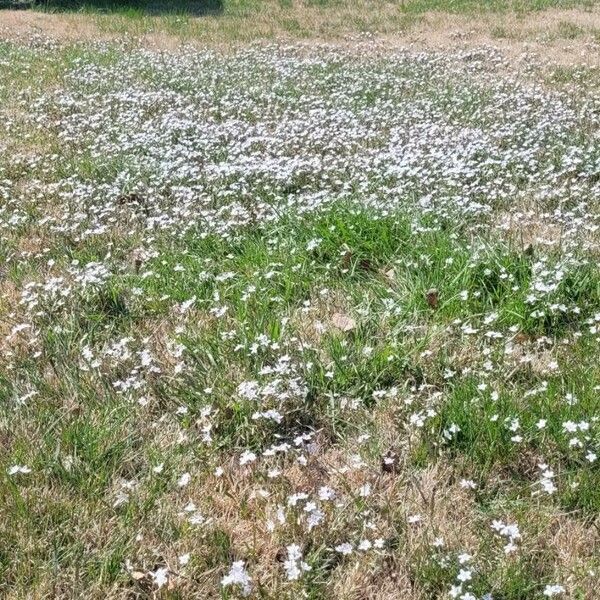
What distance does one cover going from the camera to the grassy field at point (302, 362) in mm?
3178

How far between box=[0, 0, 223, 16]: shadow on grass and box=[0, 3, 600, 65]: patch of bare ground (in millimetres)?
1306

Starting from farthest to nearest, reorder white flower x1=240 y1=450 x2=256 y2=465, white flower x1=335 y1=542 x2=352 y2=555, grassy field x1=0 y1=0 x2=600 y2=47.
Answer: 1. grassy field x1=0 y1=0 x2=600 y2=47
2. white flower x1=240 y1=450 x2=256 y2=465
3. white flower x1=335 y1=542 x2=352 y2=555

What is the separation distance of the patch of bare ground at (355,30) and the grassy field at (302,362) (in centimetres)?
802

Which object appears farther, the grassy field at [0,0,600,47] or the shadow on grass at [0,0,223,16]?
the shadow on grass at [0,0,223,16]

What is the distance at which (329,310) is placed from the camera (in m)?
5.07

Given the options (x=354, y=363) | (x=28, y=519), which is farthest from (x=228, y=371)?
(x=28, y=519)

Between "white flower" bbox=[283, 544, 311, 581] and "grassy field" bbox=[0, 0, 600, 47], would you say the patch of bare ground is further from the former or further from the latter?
"white flower" bbox=[283, 544, 311, 581]

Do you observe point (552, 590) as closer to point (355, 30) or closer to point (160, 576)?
point (160, 576)

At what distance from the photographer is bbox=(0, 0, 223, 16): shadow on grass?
22.3 metres

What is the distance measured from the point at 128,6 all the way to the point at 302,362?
21747 mm

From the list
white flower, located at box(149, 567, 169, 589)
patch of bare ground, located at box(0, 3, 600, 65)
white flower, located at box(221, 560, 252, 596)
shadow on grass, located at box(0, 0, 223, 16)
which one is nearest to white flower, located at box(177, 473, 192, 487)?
white flower, located at box(149, 567, 169, 589)

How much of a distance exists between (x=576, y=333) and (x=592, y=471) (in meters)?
1.22

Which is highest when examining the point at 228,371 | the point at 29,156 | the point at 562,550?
the point at 29,156

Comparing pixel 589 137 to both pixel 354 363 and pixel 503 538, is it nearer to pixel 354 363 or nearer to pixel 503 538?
pixel 354 363
